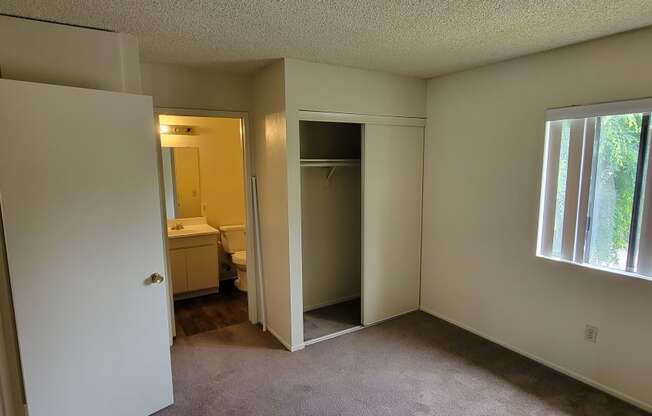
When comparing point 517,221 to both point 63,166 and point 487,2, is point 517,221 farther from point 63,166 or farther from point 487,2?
point 63,166

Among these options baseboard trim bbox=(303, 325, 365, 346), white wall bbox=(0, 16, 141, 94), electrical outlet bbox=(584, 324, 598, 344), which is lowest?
baseboard trim bbox=(303, 325, 365, 346)

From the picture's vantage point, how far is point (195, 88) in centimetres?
316

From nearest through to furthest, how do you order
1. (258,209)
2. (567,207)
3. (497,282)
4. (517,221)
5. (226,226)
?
(567,207), (517,221), (497,282), (258,209), (226,226)

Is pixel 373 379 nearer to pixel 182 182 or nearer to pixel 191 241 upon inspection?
pixel 191 241

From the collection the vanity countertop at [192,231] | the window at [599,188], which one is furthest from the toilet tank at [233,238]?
the window at [599,188]

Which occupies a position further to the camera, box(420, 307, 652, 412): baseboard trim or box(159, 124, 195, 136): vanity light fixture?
box(159, 124, 195, 136): vanity light fixture

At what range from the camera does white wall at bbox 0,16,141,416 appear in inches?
76.9

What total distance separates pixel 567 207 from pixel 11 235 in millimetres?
3396

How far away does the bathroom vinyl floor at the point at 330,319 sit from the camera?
11.1 ft

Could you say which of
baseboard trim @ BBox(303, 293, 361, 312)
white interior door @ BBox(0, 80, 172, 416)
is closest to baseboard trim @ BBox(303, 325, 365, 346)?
baseboard trim @ BBox(303, 293, 361, 312)

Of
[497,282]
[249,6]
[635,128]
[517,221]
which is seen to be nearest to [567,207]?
[517,221]

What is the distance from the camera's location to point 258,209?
342 centimetres

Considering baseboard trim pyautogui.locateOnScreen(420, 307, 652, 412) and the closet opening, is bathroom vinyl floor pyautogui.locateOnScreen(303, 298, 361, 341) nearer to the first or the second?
the closet opening

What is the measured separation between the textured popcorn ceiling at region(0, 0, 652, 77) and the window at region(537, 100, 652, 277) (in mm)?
553
